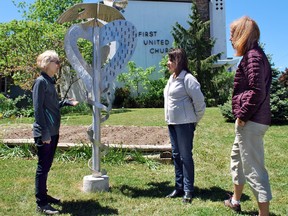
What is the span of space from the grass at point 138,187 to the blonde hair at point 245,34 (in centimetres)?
171

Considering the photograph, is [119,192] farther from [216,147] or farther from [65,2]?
Answer: [65,2]

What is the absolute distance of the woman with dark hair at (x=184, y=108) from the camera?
4.04m

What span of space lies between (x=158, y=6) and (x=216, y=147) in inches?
783

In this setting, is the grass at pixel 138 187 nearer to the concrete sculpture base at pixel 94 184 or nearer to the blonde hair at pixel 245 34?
the concrete sculpture base at pixel 94 184

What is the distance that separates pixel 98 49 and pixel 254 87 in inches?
85.9

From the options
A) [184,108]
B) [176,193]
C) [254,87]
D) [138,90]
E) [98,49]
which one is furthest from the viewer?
[138,90]

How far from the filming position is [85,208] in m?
3.93

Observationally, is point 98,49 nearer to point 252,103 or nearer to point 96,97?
point 96,97

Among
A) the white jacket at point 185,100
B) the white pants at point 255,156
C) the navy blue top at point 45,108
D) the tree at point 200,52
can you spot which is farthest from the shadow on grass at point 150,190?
the tree at point 200,52

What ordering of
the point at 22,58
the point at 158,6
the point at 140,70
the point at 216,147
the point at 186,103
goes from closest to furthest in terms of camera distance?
1. the point at 186,103
2. the point at 216,147
3. the point at 22,58
4. the point at 140,70
5. the point at 158,6

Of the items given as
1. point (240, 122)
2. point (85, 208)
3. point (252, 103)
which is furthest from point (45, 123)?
point (252, 103)

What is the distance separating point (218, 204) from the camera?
3.98 meters

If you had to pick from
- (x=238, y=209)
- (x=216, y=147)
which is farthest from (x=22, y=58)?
(x=238, y=209)

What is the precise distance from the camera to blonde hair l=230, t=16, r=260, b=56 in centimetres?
330
